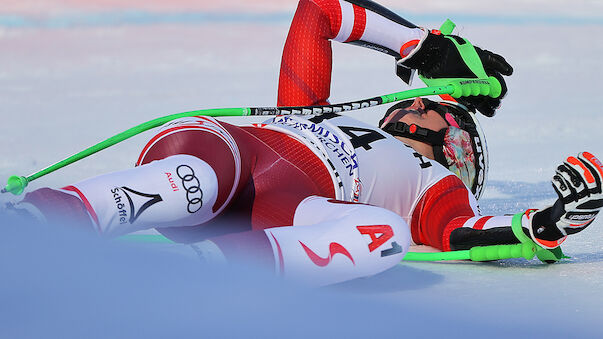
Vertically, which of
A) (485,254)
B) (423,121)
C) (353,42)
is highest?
(353,42)

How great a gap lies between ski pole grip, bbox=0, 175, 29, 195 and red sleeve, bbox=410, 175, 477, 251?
2.96 ft

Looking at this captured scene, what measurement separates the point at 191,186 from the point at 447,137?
0.88 metres

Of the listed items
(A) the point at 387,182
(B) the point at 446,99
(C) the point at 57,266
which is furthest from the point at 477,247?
(C) the point at 57,266

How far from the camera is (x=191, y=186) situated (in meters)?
1.46

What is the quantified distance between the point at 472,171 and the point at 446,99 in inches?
9.0

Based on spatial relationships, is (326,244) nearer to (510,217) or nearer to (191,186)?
(191,186)

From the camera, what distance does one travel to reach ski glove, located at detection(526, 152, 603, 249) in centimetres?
155

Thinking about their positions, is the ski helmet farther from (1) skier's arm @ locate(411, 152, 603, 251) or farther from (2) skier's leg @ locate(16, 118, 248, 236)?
(2) skier's leg @ locate(16, 118, 248, 236)

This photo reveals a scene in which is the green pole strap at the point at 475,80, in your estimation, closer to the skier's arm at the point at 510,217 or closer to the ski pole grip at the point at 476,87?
the ski pole grip at the point at 476,87

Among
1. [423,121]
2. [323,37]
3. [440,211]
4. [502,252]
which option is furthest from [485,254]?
[323,37]

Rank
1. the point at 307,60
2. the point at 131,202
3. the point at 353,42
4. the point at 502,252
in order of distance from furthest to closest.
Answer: the point at 353,42 → the point at 307,60 → the point at 502,252 → the point at 131,202

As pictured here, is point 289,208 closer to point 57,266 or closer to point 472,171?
point 57,266

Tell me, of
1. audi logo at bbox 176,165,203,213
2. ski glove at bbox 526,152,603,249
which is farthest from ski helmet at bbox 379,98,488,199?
audi logo at bbox 176,165,203,213

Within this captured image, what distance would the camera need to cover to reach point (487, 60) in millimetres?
2160
